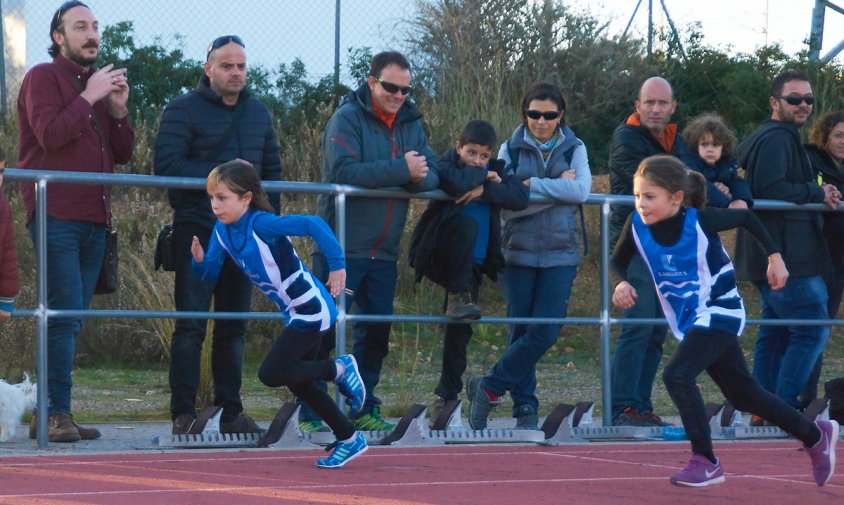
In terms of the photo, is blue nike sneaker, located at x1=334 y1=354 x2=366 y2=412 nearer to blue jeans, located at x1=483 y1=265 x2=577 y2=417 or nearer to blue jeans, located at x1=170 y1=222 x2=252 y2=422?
blue jeans, located at x1=170 y1=222 x2=252 y2=422

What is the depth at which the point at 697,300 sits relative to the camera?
20.7ft

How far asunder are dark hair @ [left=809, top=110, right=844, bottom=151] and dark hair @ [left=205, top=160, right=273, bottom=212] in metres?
4.10

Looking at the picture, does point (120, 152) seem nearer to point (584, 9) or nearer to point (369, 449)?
point (369, 449)

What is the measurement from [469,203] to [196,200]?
57.9 inches

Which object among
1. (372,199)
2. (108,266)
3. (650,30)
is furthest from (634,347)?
(650,30)

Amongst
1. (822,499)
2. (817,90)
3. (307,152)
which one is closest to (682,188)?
(822,499)

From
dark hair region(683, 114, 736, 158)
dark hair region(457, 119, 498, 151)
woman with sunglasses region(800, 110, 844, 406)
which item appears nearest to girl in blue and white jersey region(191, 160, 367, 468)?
dark hair region(457, 119, 498, 151)

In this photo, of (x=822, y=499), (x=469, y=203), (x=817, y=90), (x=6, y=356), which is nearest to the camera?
→ (x=822, y=499)

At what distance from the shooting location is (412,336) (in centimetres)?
1364

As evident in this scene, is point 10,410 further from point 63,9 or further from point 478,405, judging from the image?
point 478,405

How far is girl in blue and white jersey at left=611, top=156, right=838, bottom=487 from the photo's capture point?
243 inches

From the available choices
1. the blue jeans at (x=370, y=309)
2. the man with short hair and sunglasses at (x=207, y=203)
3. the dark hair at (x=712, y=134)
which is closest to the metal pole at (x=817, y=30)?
the dark hair at (x=712, y=134)

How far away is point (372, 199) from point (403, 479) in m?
1.90

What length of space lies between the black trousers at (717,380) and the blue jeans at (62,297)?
2.92m
